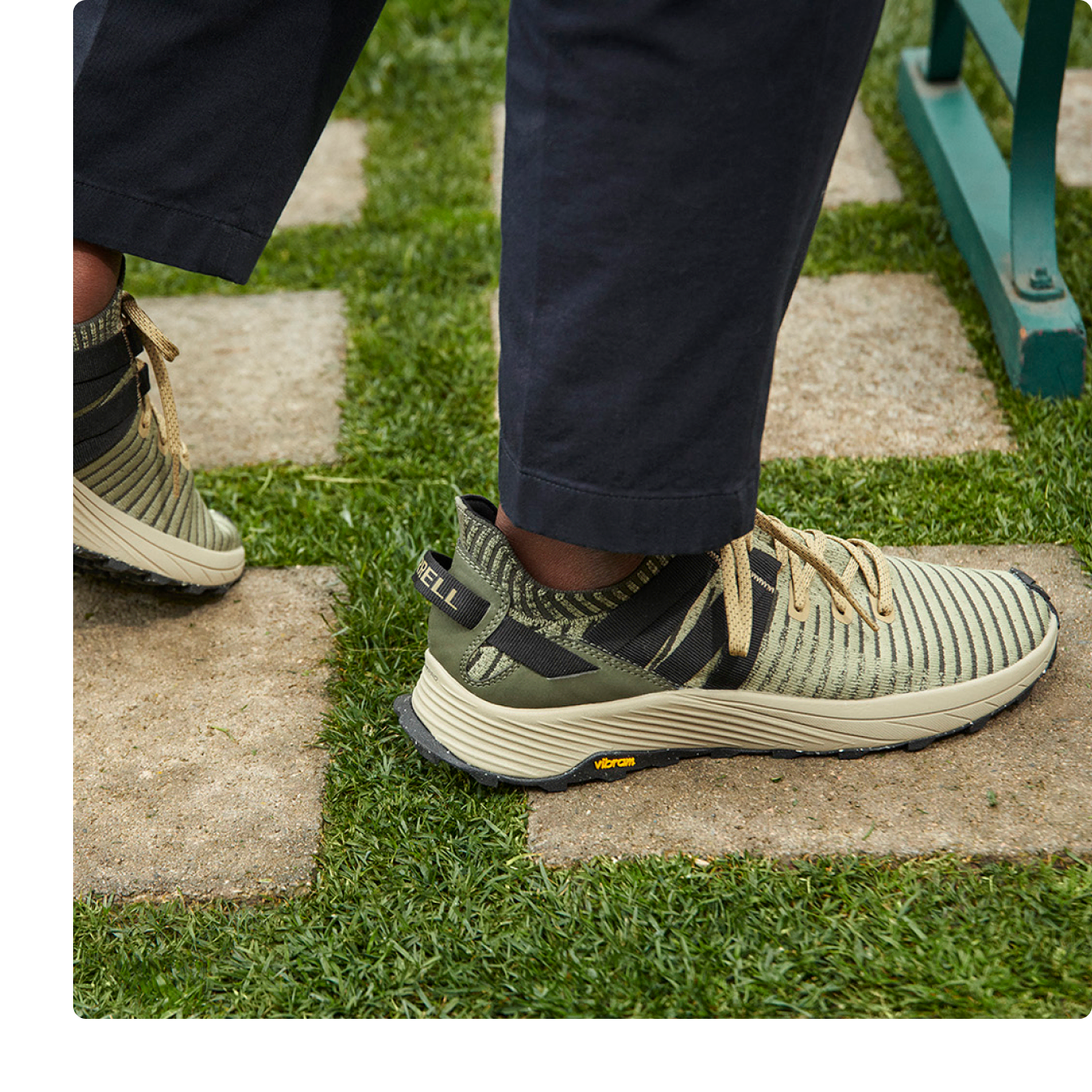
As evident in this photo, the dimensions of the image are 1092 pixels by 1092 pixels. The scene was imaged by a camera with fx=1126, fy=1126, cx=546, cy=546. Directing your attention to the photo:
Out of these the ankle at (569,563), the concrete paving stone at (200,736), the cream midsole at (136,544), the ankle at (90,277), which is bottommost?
the concrete paving stone at (200,736)

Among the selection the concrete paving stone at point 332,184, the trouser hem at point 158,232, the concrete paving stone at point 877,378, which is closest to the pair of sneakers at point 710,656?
the trouser hem at point 158,232

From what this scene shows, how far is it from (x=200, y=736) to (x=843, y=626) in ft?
2.18

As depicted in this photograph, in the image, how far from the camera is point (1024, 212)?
1.65 meters

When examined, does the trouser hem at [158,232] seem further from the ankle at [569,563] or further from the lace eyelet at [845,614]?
the lace eyelet at [845,614]

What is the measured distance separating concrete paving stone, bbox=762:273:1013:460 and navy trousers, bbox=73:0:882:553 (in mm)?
691

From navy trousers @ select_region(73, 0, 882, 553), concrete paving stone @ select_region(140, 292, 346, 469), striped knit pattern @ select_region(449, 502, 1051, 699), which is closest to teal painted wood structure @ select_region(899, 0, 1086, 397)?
striped knit pattern @ select_region(449, 502, 1051, 699)

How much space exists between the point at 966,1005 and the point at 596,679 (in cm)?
40

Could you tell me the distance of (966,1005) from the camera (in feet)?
2.76

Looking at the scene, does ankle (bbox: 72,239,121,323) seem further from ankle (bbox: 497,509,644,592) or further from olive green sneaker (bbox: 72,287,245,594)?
ankle (bbox: 497,509,644,592)

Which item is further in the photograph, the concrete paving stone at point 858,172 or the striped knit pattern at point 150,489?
the concrete paving stone at point 858,172

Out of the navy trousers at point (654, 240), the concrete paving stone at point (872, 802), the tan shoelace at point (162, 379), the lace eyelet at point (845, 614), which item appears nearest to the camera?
the navy trousers at point (654, 240)

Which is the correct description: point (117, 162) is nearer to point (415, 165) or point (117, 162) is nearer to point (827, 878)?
point (827, 878)

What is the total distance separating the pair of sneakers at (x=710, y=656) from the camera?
1.03 meters

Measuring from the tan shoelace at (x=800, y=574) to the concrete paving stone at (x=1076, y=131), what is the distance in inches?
53.5
